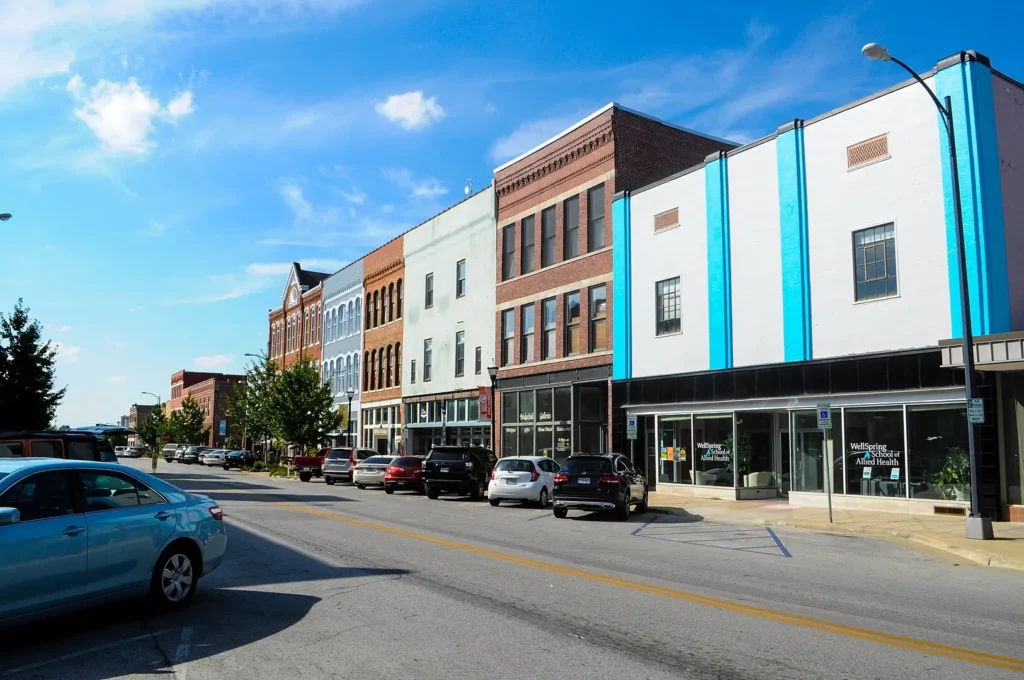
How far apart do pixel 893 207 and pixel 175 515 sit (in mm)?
18740

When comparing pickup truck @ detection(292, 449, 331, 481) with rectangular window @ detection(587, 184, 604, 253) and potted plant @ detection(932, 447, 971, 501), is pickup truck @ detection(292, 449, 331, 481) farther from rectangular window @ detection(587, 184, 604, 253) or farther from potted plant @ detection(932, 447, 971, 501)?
potted plant @ detection(932, 447, 971, 501)

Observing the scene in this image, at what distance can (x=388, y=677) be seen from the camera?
19.6 feet

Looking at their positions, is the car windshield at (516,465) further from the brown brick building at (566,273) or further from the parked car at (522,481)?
the brown brick building at (566,273)

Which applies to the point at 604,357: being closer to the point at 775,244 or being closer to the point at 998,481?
the point at 775,244

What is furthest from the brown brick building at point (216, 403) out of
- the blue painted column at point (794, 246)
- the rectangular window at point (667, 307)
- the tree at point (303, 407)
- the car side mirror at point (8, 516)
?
the car side mirror at point (8, 516)

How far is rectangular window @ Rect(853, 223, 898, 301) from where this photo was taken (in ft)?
68.7

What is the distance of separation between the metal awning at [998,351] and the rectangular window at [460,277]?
25.3 metres

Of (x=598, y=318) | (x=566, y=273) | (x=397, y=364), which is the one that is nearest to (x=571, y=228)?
(x=566, y=273)

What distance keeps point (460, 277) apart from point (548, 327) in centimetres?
858

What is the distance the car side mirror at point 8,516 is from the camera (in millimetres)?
6342

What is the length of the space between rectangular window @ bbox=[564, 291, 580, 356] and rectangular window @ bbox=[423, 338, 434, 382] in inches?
483

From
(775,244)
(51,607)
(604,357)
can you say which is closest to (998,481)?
(775,244)

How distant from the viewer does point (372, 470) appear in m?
32.5

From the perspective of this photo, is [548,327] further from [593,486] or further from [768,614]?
[768,614]
